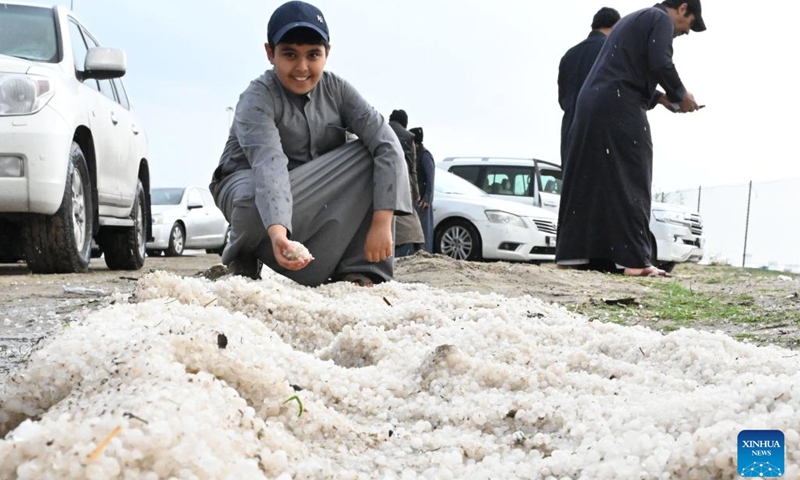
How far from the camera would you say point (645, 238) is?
289 inches

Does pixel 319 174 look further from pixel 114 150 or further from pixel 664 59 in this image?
pixel 114 150

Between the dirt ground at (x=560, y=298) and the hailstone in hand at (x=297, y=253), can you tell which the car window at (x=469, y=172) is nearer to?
the dirt ground at (x=560, y=298)

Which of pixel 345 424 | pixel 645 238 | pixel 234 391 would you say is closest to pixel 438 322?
pixel 345 424

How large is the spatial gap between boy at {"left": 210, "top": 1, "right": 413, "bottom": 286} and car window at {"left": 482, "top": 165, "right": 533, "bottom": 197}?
9268 millimetres

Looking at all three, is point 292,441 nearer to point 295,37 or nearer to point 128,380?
point 128,380

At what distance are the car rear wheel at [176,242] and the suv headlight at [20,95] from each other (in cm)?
908

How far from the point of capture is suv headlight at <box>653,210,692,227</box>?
40.2ft

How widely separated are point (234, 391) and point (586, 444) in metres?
0.71

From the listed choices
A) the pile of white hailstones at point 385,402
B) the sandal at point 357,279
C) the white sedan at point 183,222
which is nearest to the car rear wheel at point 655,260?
the white sedan at point 183,222

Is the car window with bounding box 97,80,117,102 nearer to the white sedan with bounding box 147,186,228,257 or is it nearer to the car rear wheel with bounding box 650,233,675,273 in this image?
the white sedan with bounding box 147,186,228,257

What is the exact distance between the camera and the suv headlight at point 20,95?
611 centimetres

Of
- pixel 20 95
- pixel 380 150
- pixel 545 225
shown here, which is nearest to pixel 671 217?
pixel 545 225

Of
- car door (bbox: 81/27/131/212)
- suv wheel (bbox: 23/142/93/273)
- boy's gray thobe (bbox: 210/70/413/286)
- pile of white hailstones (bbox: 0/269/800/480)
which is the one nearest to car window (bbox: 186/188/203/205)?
car door (bbox: 81/27/131/212)

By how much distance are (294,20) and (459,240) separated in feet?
24.0
